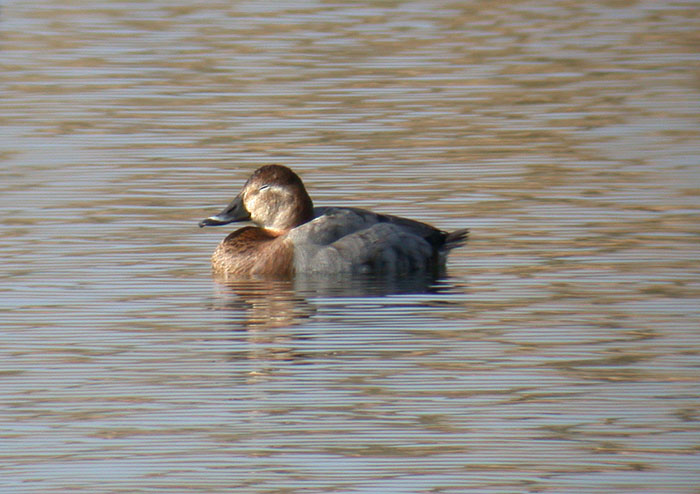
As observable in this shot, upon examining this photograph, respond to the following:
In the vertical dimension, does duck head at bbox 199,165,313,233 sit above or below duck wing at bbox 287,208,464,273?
above

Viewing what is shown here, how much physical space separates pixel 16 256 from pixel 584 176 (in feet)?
15.6

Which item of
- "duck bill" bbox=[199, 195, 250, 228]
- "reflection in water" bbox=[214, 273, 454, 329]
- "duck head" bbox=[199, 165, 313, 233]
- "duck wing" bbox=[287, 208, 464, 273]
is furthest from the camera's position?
"duck bill" bbox=[199, 195, 250, 228]

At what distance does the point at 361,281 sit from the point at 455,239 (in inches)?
33.7

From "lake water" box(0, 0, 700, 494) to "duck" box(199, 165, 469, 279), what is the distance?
0.57 feet

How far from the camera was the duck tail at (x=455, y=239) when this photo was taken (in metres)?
11.3

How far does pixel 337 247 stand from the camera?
435 inches

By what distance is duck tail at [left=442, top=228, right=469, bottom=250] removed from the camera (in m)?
11.3

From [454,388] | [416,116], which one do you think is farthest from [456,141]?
[454,388]

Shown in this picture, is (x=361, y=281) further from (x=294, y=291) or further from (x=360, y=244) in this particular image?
(x=294, y=291)

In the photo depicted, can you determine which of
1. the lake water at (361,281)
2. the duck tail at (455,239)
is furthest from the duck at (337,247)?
the lake water at (361,281)

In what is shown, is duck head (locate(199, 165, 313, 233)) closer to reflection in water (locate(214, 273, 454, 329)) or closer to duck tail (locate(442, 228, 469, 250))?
reflection in water (locate(214, 273, 454, 329))

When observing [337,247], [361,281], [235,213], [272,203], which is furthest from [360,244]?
[235,213]

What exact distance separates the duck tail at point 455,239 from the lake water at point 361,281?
0.39 feet

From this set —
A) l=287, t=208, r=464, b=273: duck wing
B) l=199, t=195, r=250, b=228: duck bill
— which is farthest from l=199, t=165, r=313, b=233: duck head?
l=287, t=208, r=464, b=273: duck wing
